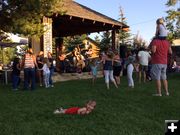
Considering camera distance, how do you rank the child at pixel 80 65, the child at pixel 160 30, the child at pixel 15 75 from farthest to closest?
the child at pixel 80 65 < the child at pixel 15 75 < the child at pixel 160 30

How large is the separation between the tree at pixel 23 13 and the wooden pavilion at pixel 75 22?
0.82 m

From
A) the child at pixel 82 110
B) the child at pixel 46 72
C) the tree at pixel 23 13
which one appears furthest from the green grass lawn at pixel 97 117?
the tree at pixel 23 13

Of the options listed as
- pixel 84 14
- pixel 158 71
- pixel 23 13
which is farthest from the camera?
pixel 84 14

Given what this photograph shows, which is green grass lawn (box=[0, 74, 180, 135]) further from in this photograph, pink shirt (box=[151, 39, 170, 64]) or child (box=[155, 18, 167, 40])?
child (box=[155, 18, 167, 40])

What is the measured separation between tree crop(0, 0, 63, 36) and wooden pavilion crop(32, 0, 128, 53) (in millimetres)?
817

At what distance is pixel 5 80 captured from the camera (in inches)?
829

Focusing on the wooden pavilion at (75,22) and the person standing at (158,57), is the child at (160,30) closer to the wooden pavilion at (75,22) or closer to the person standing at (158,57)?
the person standing at (158,57)

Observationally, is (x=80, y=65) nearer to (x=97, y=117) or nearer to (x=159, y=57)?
(x=159, y=57)

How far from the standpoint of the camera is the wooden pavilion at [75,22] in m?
21.8

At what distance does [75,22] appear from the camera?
1023 inches

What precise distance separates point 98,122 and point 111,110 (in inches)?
54.8

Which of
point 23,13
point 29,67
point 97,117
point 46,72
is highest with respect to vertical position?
point 23,13

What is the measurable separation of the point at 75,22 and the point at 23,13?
30.9 ft

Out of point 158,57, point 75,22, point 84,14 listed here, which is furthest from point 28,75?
point 75,22
